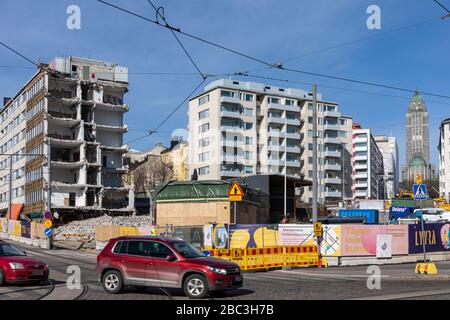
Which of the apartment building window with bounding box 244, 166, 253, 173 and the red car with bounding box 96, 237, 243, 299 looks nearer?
the red car with bounding box 96, 237, 243, 299

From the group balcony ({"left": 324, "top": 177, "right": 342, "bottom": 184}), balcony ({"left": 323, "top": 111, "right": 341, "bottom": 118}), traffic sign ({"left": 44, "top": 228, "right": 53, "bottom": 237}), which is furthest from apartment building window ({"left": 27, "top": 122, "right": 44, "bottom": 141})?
balcony ({"left": 323, "top": 111, "right": 341, "bottom": 118})

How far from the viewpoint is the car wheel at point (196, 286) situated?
14570 millimetres

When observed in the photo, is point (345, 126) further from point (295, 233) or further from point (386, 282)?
point (386, 282)

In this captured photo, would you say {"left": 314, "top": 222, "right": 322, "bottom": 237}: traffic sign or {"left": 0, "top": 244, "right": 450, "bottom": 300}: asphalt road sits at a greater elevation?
{"left": 314, "top": 222, "right": 322, "bottom": 237}: traffic sign

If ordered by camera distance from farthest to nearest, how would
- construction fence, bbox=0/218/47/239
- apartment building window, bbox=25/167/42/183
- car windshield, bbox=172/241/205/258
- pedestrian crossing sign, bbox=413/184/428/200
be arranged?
apartment building window, bbox=25/167/42/183 < construction fence, bbox=0/218/47/239 < pedestrian crossing sign, bbox=413/184/428/200 < car windshield, bbox=172/241/205/258

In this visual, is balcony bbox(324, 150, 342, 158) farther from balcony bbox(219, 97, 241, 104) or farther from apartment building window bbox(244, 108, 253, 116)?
balcony bbox(219, 97, 241, 104)

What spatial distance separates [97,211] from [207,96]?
37620mm

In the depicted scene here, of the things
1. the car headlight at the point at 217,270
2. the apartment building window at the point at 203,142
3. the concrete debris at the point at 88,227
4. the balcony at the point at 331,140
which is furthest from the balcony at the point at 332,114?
the car headlight at the point at 217,270

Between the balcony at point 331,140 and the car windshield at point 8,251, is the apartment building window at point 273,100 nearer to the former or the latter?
the balcony at point 331,140

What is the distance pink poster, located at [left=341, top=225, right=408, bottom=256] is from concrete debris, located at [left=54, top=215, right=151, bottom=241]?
30.9 meters

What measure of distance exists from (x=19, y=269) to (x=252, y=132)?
9220 centimetres

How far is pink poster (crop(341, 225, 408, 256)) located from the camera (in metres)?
29.4

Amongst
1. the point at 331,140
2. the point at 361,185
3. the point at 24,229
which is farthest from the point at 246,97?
the point at 24,229

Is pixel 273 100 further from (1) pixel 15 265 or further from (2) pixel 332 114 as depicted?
(1) pixel 15 265
